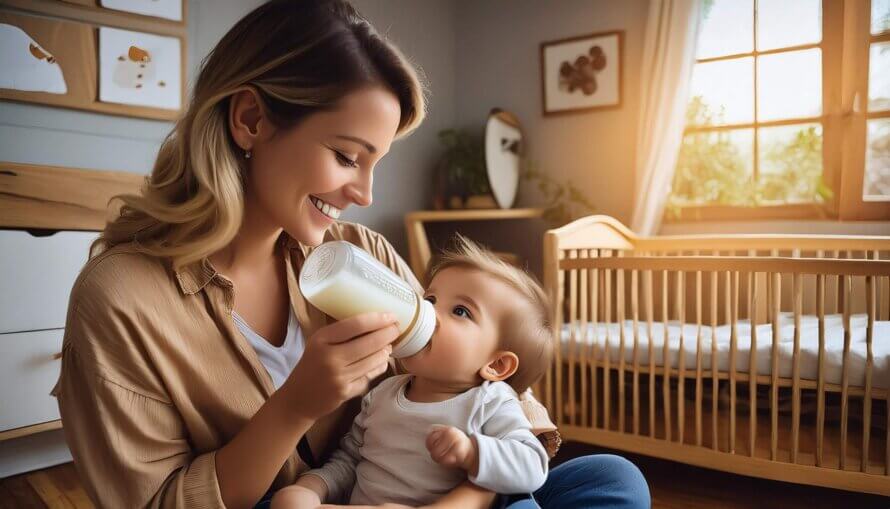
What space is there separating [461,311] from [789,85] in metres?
2.55

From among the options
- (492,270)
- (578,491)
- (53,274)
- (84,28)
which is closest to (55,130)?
(84,28)

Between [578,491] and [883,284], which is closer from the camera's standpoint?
[578,491]

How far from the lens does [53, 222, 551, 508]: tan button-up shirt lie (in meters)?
0.88

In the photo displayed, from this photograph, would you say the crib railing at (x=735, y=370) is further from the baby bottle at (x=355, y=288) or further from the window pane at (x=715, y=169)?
the baby bottle at (x=355, y=288)

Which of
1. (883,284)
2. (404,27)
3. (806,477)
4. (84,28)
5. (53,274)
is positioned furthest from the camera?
(404,27)

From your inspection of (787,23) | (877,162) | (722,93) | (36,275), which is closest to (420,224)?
(722,93)

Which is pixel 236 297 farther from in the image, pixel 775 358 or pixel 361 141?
pixel 775 358

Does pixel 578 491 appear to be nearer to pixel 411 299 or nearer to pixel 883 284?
pixel 411 299

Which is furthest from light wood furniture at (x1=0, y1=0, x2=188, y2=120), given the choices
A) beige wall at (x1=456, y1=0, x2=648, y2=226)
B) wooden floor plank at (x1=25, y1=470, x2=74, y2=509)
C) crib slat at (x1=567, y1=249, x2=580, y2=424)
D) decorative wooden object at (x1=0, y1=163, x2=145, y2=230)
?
beige wall at (x1=456, y1=0, x2=648, y2=226)

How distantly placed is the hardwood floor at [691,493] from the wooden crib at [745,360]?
0.11 metres

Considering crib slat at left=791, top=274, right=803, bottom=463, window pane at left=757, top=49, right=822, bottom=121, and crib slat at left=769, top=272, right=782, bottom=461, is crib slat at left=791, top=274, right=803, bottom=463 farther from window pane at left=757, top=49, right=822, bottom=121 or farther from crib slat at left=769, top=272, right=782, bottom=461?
window pane at left=757, top=49, right=822, bottom=121

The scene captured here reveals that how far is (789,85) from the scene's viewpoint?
294cm

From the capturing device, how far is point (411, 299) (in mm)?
882

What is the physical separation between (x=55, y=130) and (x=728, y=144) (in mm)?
2790
